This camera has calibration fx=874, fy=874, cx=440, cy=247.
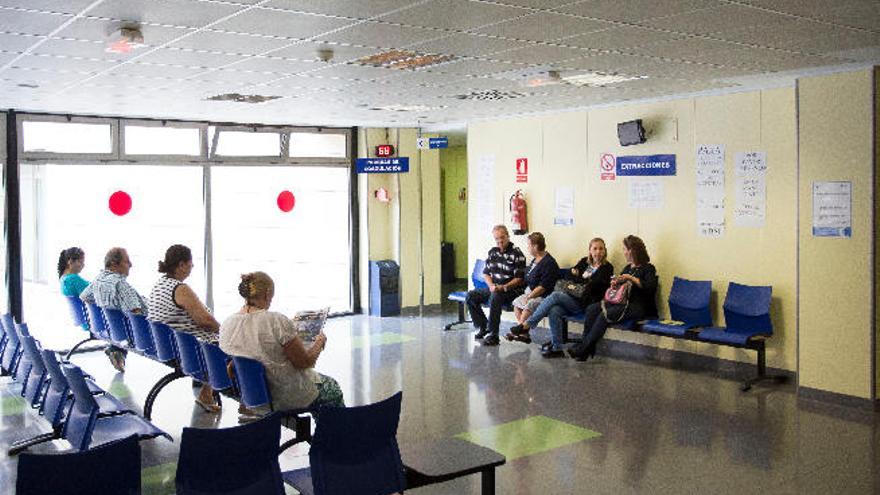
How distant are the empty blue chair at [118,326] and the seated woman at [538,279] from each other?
414 cm

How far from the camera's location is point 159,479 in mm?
5289

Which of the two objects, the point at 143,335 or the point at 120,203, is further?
the point at 120,203

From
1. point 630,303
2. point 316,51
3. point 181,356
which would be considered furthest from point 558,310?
point 316,51

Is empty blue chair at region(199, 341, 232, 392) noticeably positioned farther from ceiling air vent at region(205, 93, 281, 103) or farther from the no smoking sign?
the no smoking sign

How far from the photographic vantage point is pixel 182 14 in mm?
4676

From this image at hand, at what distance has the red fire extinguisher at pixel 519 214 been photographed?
10.5 metres

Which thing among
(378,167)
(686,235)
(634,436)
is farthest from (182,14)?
(378,167)

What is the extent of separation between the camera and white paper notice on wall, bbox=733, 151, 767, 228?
8047 millimetres

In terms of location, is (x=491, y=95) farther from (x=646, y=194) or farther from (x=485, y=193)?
(x=485, y=193)

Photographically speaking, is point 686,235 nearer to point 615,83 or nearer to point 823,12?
point 615,83

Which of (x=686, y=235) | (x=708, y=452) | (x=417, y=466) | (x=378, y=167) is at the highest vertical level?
(x=378, y=167)

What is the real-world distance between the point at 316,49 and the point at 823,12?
3085 mm

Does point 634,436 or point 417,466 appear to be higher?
point 417,466

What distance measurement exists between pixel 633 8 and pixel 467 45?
4.47 feet
